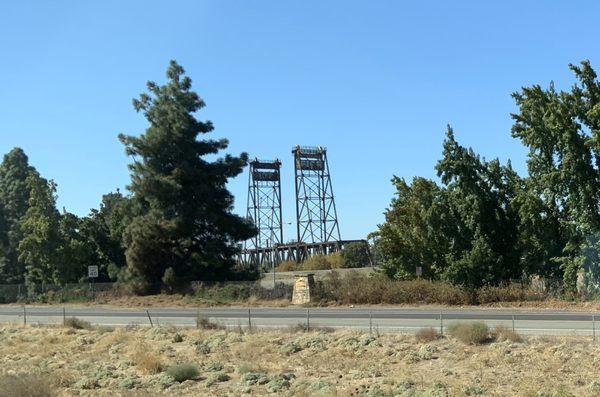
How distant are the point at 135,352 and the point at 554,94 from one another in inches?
1145

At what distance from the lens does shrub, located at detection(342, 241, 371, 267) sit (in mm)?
90625

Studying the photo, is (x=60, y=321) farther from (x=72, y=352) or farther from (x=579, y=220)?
(x=579, y=220)

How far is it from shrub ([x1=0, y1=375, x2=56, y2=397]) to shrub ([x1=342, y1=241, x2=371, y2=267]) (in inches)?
2825

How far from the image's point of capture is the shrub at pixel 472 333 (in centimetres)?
2214

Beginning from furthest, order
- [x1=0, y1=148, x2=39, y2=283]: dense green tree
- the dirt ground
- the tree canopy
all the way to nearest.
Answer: [x1=0, y1=148, x2=39, y2=283]: dense green tree
the tree canopy
the dirt ground

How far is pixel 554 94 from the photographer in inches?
1614

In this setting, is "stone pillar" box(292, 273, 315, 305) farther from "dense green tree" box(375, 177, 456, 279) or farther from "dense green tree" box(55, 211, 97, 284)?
"dense green tree" box(55, 211, 97, 284)

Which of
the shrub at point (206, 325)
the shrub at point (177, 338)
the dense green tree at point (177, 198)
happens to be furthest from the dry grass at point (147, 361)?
the dense green tree at point (177, 198)

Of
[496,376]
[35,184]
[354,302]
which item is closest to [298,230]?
[35,184]

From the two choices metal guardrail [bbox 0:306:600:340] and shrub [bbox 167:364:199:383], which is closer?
shrub [bbox 167:364:199:383]

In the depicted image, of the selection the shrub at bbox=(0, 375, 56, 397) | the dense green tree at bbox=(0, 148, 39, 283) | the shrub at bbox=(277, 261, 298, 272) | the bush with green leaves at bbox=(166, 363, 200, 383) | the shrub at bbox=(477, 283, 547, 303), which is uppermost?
the dense green tree at bbox=(0, 148, 39, 283)

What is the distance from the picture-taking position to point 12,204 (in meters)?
80.7

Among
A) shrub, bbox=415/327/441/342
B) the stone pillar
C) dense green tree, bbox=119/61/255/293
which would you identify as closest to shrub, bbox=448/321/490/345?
shrub, bbox=415/327/441/342

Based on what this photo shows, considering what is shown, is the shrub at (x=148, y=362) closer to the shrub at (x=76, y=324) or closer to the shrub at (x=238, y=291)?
the shrub at (x=76, y=324)
